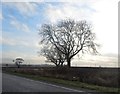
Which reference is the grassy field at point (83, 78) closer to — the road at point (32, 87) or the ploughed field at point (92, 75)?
the ploughed field at point (92, 75)

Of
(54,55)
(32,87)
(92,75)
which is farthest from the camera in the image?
(54,55)

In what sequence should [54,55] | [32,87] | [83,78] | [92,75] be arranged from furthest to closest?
[54,55]
[92,75]
[83,78]
[32,87]

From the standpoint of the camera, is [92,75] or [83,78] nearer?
[83,78]

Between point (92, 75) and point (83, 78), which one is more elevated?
point (92, 75)

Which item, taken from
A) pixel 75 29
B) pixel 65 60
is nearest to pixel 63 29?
pixel 75 29

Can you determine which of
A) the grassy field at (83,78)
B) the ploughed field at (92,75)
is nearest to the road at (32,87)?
the grassy field at (83,78)

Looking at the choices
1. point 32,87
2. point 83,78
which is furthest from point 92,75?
point 32,87

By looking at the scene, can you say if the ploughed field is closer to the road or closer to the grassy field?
the grassy field

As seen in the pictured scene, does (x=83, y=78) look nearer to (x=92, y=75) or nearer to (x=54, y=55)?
(x=92, y=75)

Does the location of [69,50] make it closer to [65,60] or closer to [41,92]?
[65,60]

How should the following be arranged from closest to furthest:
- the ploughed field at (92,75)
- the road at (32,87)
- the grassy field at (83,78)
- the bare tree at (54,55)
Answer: the road at (32,87)
the grassy field at (83,78)
the ploughed field at (92,75)
the bare tree at (54,55)

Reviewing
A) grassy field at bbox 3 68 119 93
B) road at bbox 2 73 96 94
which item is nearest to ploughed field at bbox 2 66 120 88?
grassy field at bbox 3 68 119 93

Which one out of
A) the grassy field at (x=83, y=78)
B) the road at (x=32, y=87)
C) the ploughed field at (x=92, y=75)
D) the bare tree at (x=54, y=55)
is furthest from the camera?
the bare tree at (x=54, y=55)

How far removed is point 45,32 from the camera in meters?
74.9
